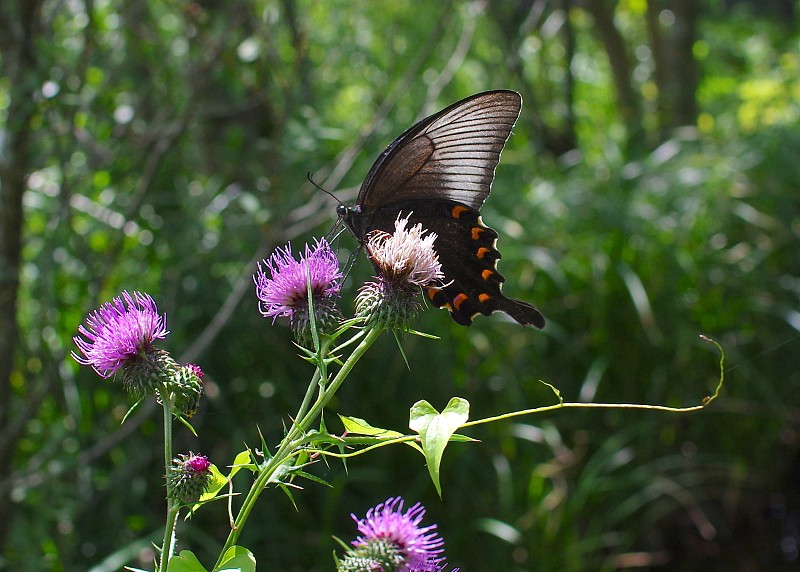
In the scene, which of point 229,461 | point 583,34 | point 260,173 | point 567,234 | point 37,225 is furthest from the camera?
point 583,34

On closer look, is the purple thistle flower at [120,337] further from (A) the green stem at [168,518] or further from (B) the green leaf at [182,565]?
(B) the green leaf at [182,565]

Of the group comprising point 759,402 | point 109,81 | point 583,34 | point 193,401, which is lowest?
point 193,401

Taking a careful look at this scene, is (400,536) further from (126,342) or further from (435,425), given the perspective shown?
(126,342)

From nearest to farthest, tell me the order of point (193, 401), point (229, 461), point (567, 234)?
1. point (193, 401)
2. point (229, 461)
3. point (567, 234)

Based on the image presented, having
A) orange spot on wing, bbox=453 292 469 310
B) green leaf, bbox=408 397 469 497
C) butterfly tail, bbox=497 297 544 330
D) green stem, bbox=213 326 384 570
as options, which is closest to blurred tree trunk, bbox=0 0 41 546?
orange spot on wing, bbox=453 292 469 310

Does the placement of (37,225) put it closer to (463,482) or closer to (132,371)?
(463,482)

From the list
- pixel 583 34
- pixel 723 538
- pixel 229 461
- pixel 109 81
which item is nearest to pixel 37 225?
pixel 109 81

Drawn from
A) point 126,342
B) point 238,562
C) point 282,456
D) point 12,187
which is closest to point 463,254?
point 126,342

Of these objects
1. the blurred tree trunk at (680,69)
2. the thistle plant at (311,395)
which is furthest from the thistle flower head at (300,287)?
the blurred tree trunk at (680,69)
